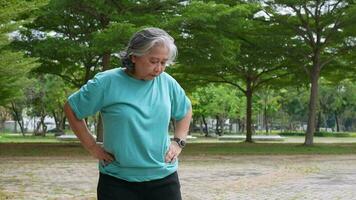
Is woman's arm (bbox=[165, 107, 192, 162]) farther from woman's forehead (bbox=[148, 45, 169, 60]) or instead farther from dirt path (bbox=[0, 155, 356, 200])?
dirt path (bbox=[0, 155, 356, 200])

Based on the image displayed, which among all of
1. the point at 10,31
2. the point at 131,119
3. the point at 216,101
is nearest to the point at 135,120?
the point at 131,119

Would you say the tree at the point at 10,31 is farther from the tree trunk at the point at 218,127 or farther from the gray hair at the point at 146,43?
the tree trunk at the point at 218,127

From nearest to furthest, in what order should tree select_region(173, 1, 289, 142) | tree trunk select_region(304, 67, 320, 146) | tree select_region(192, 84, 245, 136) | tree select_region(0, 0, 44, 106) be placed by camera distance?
tree select_region(0, 0, 44, 106)
tree select_region(173, 1, 289, 142)
tree trunk select_region(304, 67, 320, 146)
tree select_region(192, 84, 245, 136)

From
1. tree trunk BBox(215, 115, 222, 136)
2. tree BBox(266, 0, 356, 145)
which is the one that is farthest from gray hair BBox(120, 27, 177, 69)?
tree trunk BBox(215, 115, 222, 136)

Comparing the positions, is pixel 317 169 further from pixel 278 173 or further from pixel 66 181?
pixel 66 181

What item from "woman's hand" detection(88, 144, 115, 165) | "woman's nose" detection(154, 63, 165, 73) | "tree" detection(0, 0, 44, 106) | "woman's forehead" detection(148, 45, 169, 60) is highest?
"tree" detection(0, 0, 44, 106)

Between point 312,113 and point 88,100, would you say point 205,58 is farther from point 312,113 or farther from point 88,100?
point 88,100

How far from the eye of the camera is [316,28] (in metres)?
25.3

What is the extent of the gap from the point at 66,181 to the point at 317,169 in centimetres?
660

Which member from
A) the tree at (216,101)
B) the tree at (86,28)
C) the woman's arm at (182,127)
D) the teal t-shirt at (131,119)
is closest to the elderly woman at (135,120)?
the teal t-shirt at (131,119)

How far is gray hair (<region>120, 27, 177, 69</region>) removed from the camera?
278 centimetres

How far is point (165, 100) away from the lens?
2.88 meters

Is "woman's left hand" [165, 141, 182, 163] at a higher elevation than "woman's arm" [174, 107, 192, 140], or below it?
below

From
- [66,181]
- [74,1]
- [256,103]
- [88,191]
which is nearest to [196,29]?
[74,1]
